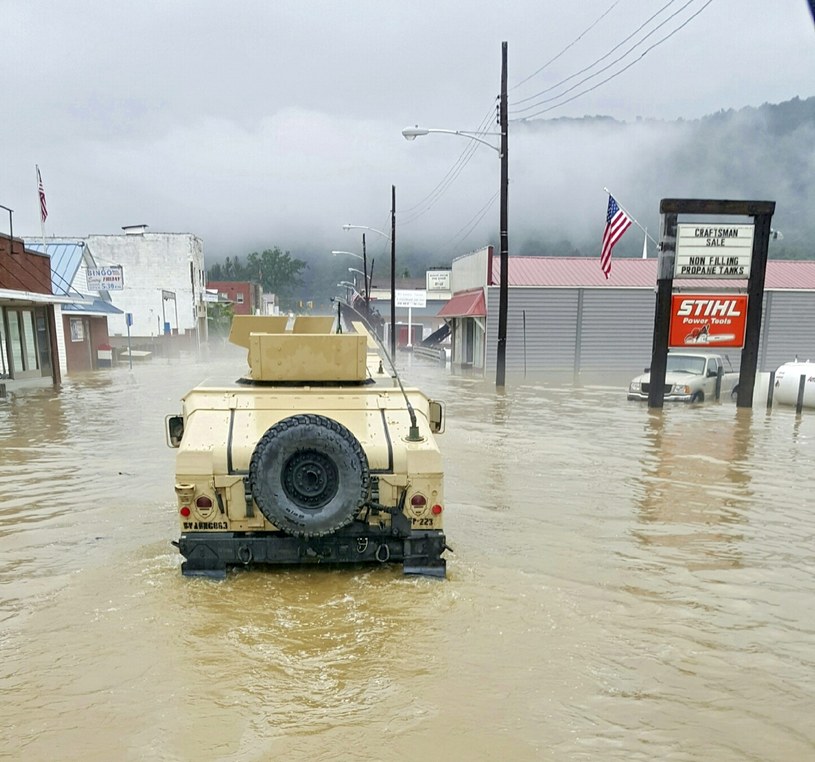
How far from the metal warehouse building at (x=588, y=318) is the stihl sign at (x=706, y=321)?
38.2ft

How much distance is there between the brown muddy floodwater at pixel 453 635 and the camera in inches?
→ 148

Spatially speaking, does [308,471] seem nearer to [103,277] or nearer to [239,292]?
[103,277]

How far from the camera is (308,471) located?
5402 millimetres

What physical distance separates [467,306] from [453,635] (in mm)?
26940

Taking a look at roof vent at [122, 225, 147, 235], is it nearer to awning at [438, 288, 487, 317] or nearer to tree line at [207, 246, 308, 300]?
awning at [438, 288, 487, 317]

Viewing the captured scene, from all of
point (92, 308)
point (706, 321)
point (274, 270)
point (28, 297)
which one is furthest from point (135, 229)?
point (274, 270)

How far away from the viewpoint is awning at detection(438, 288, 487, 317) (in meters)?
29.4

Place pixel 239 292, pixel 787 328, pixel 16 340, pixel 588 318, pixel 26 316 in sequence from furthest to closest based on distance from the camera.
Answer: pixel 239 292 < pixel 787 328 < pixel 588 318 < pixel 26 316 < pixel 16 340

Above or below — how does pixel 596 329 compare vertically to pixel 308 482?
above

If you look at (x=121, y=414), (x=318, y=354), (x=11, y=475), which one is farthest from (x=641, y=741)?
(x=121, y=414)

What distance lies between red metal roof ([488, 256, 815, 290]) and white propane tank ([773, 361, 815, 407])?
11.8 m

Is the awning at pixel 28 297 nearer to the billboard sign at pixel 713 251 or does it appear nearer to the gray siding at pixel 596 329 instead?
the gray siding at pixel 596 329

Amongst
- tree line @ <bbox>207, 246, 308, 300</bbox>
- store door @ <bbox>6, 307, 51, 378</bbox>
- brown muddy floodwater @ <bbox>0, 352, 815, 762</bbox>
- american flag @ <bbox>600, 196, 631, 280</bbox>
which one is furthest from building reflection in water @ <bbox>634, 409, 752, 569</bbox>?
tree line @ <bbox>207, 246, 308, 300</bbox>

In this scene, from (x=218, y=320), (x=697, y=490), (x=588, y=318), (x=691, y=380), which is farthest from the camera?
(x=218, y=320)
